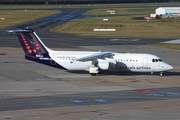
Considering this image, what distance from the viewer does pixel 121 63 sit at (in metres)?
59.5

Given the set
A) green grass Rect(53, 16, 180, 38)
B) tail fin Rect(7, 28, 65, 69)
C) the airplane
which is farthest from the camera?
green grass Rect(53, 16, 180, 38)

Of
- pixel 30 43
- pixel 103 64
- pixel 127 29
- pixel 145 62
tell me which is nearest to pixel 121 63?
pixel 103 64

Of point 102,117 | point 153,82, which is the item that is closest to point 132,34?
point 153,82

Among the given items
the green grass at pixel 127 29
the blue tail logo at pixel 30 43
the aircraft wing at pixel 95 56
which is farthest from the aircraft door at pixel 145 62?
the green grass at pixel 127 29

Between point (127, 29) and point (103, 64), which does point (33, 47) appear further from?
point (127, 29)

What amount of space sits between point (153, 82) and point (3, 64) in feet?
72.5

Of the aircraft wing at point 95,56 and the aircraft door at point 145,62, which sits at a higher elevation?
the aircraft wing at point 95,56

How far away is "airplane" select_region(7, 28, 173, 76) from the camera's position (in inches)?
Result: 2325

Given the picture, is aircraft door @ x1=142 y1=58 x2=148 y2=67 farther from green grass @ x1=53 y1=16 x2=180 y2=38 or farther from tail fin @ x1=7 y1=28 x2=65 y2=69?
green grass @ x1=53 y1=16 x2=180 y2=38

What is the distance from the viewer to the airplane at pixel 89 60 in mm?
59062

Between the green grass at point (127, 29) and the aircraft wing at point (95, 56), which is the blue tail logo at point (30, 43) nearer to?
the aircraft wing at point (95, 56)

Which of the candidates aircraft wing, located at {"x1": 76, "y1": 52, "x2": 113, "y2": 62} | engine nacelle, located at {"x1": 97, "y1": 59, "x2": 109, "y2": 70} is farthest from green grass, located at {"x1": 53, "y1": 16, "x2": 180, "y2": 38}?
engine nacelle, located at {"x1": 97, "y1": 59, "x2": 109, "y2": 70}

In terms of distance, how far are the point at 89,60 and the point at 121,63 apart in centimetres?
375

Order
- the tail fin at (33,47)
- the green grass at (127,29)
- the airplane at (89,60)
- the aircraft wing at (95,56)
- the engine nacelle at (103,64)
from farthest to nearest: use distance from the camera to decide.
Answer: the green grass at (127,29)
the tail fin at (33,47)
the airplane at (89,60)
the engine nacelle at (103,64)
the aircraft wing at (95,56)
